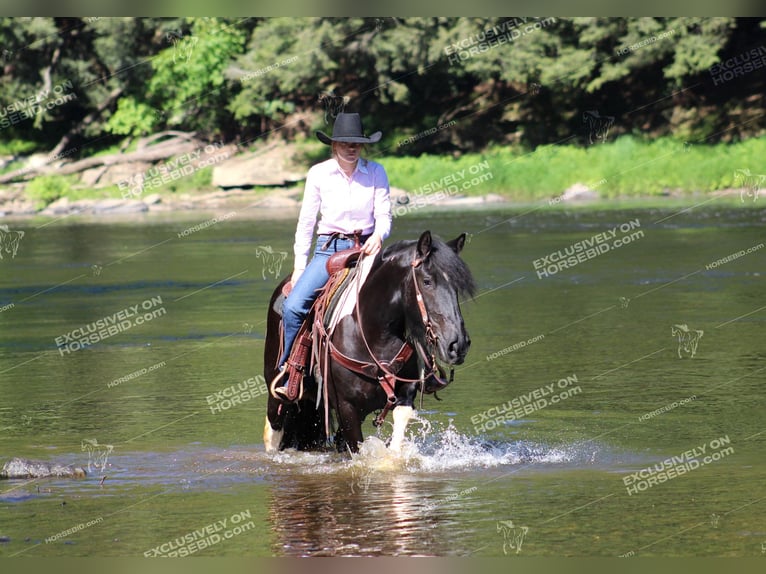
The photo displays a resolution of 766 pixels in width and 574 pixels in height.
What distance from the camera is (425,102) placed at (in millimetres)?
50656

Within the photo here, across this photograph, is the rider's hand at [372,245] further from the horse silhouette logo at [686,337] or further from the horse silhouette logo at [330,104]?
the horse silhouette logo at [330,104]

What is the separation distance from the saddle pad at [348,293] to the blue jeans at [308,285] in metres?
0.24

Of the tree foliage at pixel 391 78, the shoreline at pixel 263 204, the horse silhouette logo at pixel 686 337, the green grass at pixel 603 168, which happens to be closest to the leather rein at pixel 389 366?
the horse silhouette logo at pixel 686 337

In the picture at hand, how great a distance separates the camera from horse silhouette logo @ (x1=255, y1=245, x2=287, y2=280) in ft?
84.5

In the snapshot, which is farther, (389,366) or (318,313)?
(318,313)

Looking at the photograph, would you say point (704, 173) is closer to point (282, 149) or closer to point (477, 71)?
point (477, 71)

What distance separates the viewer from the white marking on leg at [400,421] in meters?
9.82

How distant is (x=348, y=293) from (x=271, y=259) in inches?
686

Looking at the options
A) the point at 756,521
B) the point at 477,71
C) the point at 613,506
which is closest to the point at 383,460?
the point at 613,506

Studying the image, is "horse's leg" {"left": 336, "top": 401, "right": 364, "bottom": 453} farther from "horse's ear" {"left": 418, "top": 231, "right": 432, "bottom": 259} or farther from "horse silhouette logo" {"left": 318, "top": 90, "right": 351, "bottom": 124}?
"horse silhouette logo" {"left": 318, "top": 90, "right": 351, "bottom": 124}

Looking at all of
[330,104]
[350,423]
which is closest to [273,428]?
[350,423]

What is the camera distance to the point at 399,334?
31.6ft

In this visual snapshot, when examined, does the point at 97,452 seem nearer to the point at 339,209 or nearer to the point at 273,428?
the point at 273,428

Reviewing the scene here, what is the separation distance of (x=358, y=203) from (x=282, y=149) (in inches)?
1535
